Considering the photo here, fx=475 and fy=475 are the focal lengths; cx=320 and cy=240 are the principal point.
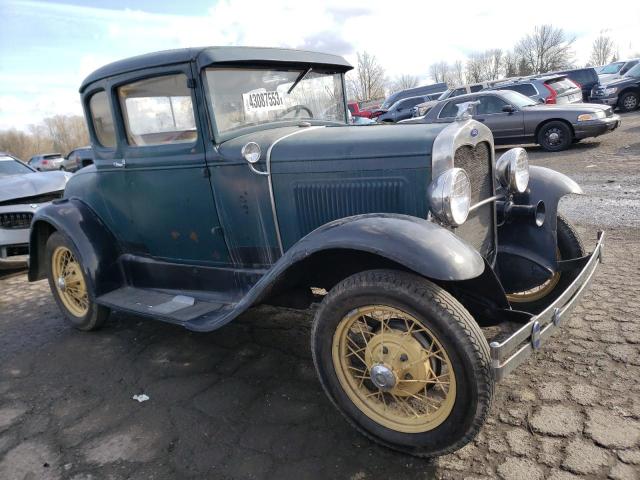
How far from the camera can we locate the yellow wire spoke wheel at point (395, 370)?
7.30ft

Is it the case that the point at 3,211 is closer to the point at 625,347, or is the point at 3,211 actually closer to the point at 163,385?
the point at 163,385

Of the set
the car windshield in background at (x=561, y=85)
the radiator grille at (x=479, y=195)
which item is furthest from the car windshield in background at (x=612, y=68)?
the radiator grille at (x=479, y=195)

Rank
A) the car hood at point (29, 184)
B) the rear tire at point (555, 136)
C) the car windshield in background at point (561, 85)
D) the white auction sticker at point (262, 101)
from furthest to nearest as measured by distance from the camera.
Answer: the car windshield in background at point (561, 85)
the rear tire at point (555, 136)
the car hood at point (29, 184)
the white auction sticker at point (262, 101)

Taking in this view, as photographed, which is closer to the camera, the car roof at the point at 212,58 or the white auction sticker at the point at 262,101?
the car roof at the point at 212,58

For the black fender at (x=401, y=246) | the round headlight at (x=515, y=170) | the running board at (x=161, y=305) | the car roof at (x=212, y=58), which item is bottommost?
the running board at (x=161, y=305)

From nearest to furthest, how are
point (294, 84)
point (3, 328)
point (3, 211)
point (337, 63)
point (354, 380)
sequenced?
point (354, 380) < point (294, 84) < point (337, 63) < point (3, 328) < point (3, 211)

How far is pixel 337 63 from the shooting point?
381 cm

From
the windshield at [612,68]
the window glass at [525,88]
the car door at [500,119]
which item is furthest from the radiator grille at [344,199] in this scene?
the windshield at [612,68]

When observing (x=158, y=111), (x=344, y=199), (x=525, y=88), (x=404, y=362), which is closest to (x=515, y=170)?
(x=344, y=199)

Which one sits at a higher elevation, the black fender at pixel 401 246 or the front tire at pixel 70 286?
the black fender at pixel 401 246

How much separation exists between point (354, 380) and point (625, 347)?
1831mm

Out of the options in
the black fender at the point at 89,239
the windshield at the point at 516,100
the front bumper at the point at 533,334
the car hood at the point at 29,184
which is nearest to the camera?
the front bumper at the point at 533,334

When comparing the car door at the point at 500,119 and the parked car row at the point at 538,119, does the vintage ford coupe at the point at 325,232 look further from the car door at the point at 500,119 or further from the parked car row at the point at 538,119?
the car door at the point at 500,119

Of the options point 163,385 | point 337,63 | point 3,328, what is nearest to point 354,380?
point 163,385
